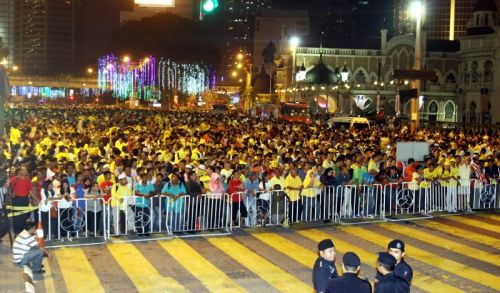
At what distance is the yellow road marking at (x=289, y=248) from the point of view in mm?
13632

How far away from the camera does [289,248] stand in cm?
1463

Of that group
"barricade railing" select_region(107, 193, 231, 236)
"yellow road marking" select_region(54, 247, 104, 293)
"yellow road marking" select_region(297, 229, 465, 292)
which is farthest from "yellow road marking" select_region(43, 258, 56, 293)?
"yellow road marking" select_region(297, 229, 465, 292)

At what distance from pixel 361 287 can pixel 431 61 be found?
87536mm

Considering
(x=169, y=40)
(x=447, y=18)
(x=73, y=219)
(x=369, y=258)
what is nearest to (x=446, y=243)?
(x=369, y=258)

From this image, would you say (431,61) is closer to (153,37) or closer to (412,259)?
(153,37)

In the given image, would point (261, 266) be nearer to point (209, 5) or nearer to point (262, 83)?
point (209, 5)

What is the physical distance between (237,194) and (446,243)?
4578 millimetres

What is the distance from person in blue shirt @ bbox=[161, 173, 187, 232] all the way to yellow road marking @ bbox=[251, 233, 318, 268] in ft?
5.49

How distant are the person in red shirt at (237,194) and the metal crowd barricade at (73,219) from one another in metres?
2.90

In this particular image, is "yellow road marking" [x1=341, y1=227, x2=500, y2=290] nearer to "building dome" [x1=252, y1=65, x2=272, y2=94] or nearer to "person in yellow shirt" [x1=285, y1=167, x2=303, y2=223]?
"person in yellow shirt" [x1=285, y1=167, x2=303, y2=223]

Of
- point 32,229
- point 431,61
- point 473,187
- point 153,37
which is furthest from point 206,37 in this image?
point 32,229

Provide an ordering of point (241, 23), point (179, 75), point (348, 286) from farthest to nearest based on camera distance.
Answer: point (241, 23)
point (179, 75)
point (348, 286)

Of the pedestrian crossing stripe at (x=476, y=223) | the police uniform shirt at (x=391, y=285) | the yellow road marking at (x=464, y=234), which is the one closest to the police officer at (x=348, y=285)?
the police uniform shirt at (x=391, y=285)

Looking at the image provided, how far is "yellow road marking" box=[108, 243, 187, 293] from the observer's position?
1161cm
